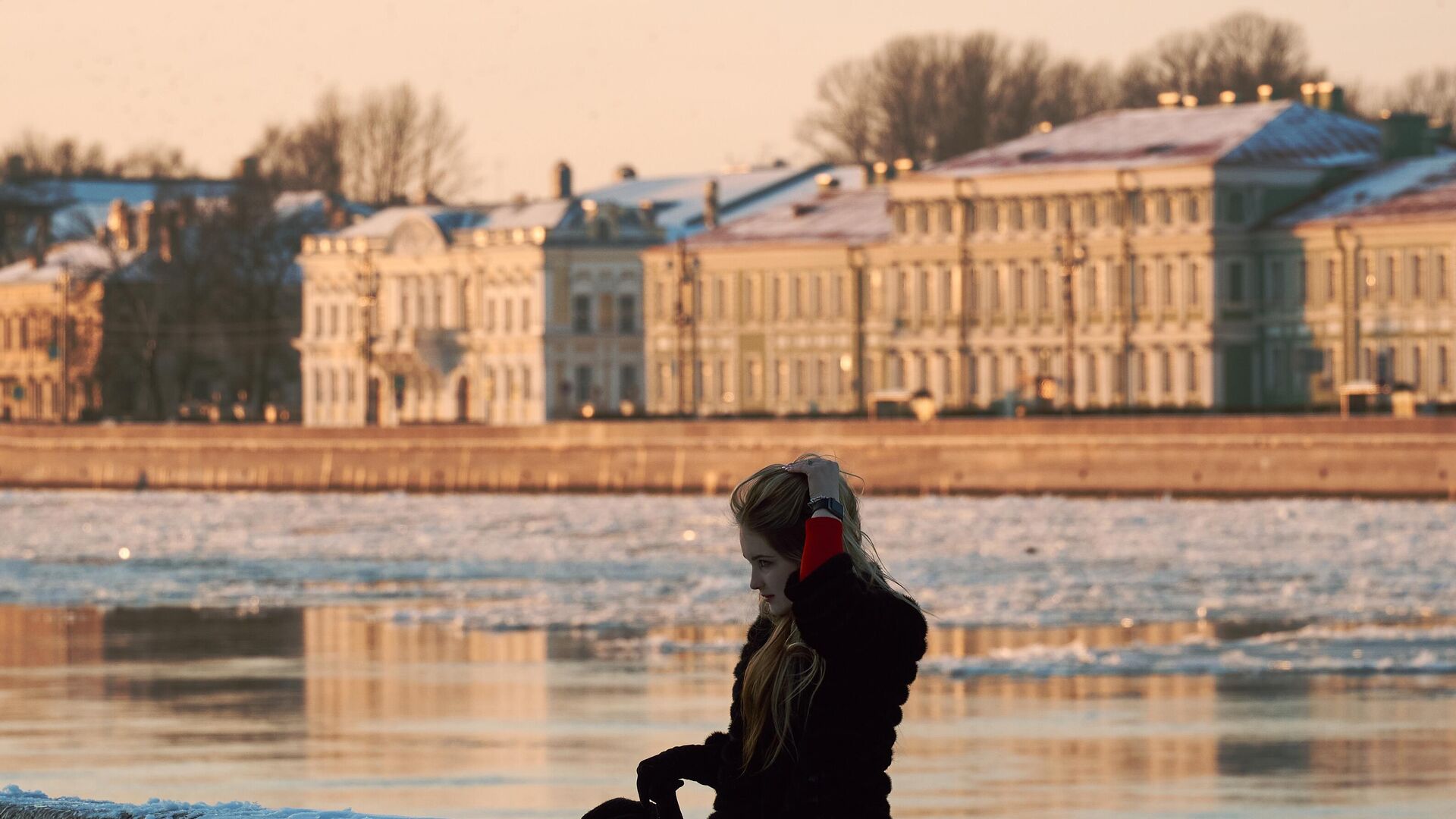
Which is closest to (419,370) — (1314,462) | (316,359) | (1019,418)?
(316,359)

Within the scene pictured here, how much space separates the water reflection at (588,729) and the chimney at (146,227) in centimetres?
9231

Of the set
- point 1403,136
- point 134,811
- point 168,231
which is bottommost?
point 134,811

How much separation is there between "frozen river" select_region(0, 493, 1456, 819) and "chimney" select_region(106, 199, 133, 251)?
246 ft

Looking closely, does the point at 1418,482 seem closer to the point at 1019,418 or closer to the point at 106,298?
the point at 1019,418

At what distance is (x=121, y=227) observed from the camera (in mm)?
124938

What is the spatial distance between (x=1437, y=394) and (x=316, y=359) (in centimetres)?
4234

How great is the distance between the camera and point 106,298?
117 meters

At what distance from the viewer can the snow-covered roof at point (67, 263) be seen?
390ft

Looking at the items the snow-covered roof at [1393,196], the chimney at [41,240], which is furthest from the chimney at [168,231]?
the snow-covered roof at [1393,196]

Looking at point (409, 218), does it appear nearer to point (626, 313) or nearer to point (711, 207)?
point (626, 313)

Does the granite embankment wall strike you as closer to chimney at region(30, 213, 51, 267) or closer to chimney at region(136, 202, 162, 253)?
chimney at region(136, 202, 162, 253)

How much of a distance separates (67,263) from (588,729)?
9886 cm

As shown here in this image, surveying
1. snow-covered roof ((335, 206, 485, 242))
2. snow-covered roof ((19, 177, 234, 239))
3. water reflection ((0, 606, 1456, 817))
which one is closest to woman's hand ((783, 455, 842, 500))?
water reflection ((0, 606, 1456, 817))

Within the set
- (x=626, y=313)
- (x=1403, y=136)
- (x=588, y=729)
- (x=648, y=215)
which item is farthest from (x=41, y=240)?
(x=588, y=729)
